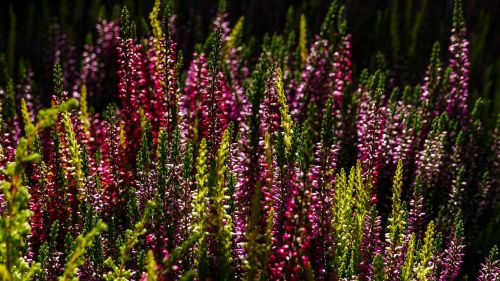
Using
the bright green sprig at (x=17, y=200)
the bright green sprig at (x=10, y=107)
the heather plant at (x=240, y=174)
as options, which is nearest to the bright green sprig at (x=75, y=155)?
the heather plant at (x=240, y=174)

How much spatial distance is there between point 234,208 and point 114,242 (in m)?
0.34

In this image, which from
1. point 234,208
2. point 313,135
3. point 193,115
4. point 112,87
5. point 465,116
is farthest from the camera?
point 112,87

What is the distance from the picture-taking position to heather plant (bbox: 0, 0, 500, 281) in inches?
60.2

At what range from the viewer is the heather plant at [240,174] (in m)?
1.53

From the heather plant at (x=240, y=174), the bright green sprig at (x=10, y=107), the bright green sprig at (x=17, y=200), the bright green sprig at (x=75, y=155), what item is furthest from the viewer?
the bright green sprig at (x=10, y=107)

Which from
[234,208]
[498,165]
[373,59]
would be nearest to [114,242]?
[234,208]

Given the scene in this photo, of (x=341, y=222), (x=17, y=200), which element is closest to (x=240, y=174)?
(x=341, y=222)

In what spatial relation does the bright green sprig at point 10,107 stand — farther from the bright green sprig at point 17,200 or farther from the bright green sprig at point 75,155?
the bright green sprig at point 17,200

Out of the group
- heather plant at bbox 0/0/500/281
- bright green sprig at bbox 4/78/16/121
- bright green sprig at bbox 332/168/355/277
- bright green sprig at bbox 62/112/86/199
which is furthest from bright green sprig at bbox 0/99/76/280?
bright green sprig at bbox 4/78/16/121

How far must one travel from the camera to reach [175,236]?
173 centimetres

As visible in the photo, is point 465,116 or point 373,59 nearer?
point 465,116

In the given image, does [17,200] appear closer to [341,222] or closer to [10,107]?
[341,222]

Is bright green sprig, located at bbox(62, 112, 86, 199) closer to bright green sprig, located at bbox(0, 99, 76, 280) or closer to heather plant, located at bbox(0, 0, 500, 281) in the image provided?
heather plant, located at bbox(0, 0, 500, 281)

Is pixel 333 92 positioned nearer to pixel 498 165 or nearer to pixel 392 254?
pixel 498 165
